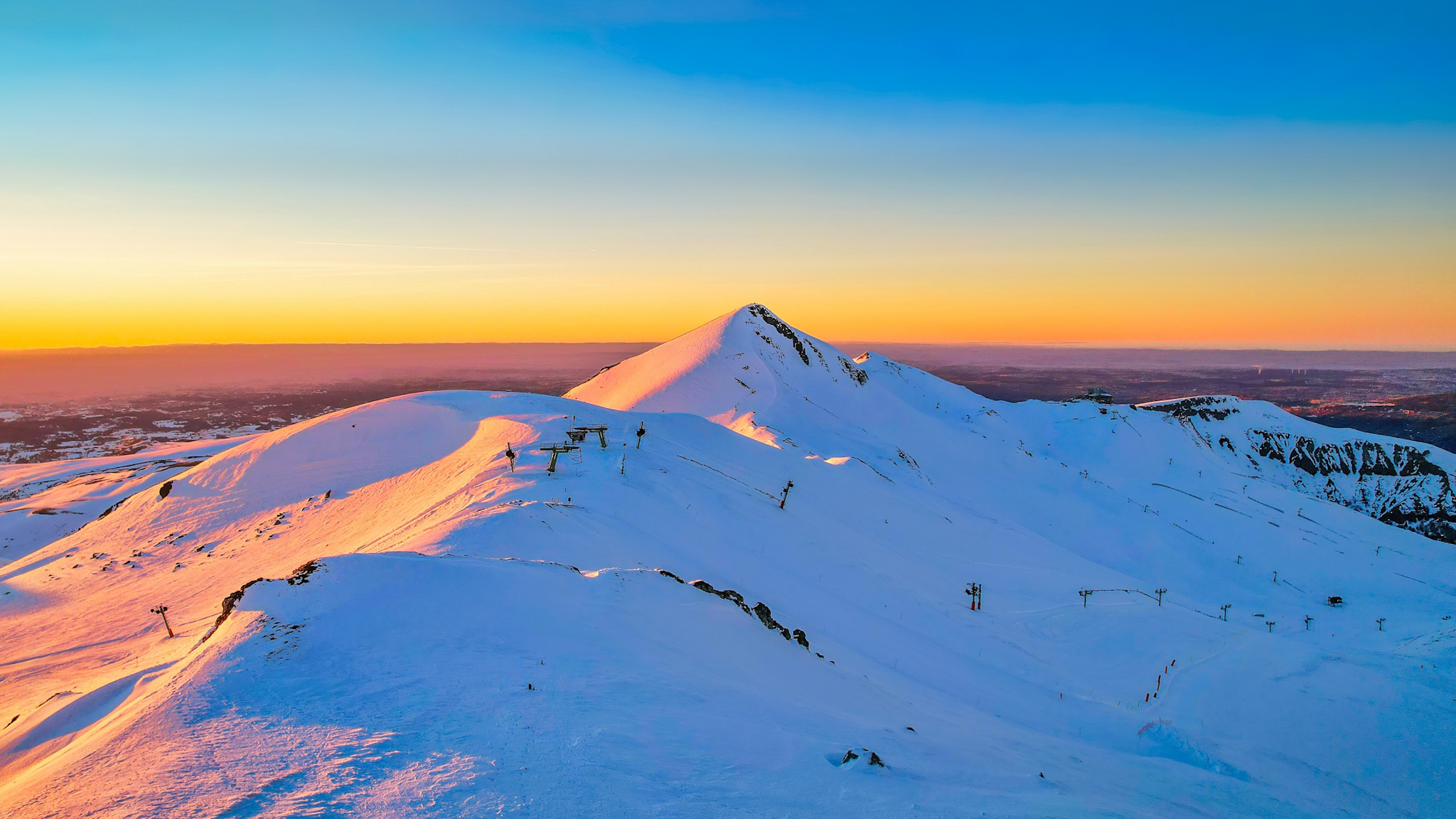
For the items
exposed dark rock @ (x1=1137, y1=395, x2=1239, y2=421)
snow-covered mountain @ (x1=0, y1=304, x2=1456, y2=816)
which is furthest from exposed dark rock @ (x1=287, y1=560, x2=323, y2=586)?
exposed dark rock @ (x1=1137, y1=395, x2=1239, y2=421)

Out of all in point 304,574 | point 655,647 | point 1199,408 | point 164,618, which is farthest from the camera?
point 1199,408

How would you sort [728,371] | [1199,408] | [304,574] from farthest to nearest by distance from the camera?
[1199,408], [728,371], [304,574]

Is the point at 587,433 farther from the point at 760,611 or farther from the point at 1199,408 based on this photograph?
the point at 1199,408

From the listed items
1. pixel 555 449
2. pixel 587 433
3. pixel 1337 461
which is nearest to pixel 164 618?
pixel 555 449

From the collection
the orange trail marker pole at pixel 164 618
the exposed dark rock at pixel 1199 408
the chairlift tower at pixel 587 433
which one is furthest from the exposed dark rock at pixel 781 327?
the exposed dark rock at pixel 1199 408

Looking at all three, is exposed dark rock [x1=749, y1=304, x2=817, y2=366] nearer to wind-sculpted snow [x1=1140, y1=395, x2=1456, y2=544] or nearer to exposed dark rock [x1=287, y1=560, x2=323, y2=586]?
exposed dark rock [x1=287, y1=560, x2=323, y2=586]

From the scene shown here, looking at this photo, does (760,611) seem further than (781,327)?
No
